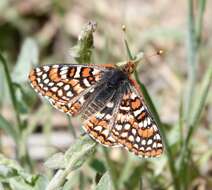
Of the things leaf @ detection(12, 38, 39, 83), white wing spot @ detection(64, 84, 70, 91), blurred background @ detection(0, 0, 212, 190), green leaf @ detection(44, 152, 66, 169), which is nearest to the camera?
green leaf @ detection(44, 152, 66, 169)

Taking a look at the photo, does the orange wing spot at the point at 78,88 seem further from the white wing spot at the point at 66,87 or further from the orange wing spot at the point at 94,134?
the orange wing spot at the point at 94,134

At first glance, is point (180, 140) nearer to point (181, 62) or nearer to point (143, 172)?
point (143, 172)

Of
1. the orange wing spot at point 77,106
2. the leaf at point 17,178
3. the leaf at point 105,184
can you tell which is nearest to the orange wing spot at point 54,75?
the orange wing spot at point 77,106

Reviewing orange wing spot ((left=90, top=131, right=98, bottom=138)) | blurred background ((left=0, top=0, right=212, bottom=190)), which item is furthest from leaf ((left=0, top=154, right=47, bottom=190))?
orange wing spot ((left=90, top=131, right=98, bottom=138))

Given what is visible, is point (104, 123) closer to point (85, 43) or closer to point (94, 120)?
point (94, 120)

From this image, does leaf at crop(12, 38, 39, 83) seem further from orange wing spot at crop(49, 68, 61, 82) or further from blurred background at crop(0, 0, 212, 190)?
orange wing spot at crop(49, 68, 61, 82)

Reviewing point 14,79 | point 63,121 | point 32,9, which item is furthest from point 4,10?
point 14,79
